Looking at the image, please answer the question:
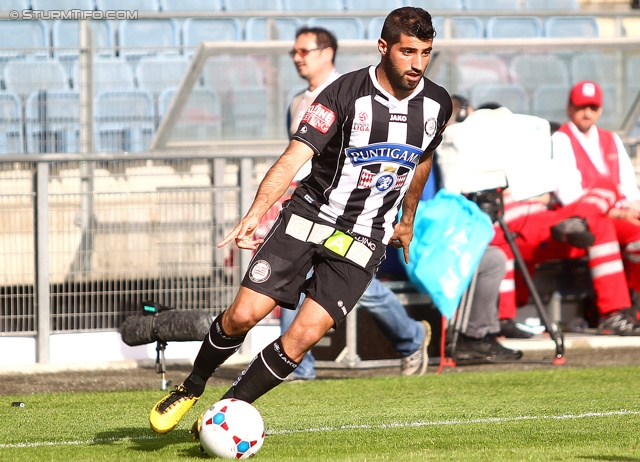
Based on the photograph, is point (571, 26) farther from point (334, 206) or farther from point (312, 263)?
point (312, 263)

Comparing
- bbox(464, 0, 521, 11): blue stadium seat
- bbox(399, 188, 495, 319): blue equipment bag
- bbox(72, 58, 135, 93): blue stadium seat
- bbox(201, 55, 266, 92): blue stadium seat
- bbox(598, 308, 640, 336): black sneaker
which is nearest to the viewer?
bbox(399, 188, 495, 319): blue equipment bag

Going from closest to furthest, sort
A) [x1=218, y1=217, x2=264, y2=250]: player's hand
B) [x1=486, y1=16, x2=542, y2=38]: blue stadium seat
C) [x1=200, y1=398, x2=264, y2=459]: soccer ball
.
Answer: [x1=218, y1=217, x2=264, y2=250]: player's hand
[x1=200, y1=398, x2=264, y2=459]: soccer ball
[x1=486, y1=16, x2=542, y2=38]: blue stadium seat

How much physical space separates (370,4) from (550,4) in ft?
9.43

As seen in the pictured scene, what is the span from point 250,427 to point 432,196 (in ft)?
14.7

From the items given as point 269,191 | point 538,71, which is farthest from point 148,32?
point 269,191

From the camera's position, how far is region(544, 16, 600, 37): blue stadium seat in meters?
14.4

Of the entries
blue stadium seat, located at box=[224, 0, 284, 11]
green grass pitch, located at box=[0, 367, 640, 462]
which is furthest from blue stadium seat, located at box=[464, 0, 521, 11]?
green grass pitch, located at box=[0, 367, 640, 462]

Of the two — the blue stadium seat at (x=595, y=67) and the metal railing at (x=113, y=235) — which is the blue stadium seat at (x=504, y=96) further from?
the metal railing at (x=113, y=235)

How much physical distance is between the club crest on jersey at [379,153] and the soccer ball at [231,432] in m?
1.34

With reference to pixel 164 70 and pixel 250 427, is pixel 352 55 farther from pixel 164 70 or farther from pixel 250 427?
pixel 250 427

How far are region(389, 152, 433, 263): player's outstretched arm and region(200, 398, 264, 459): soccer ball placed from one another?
1453 mm

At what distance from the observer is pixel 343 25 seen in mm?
13711

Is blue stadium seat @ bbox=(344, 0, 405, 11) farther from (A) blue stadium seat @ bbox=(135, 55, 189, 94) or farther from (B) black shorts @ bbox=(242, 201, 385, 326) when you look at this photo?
(B) black shorts @ bbox=(242, 201, 385, 326)

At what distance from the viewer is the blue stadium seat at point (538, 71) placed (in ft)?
37.3
